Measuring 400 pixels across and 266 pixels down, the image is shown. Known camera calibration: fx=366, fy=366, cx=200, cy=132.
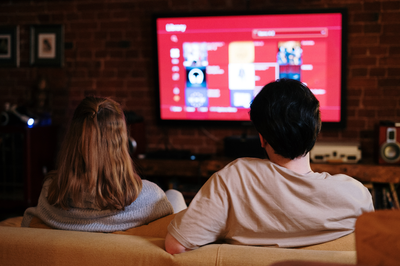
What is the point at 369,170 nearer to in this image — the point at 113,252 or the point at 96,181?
the point at 96,181

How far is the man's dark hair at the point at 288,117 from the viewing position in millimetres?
1036

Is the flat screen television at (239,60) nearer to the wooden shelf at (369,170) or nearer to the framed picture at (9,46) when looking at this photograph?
the wooden shelf at (369,170)

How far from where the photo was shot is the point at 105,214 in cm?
121

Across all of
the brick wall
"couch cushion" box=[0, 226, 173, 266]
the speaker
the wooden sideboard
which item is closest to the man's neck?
"couch cushion" box=[0, 226, 173, 266]

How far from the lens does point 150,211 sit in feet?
4.12

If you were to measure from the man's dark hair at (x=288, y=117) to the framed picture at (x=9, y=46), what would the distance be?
3558 mm

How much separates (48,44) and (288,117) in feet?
11.1

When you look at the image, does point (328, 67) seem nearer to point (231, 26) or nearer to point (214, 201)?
point (231, 26)

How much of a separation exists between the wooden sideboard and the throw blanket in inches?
71.8

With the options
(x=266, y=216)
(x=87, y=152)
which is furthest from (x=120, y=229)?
(x=266, y=216)

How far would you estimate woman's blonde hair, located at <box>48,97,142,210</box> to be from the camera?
3.87ft

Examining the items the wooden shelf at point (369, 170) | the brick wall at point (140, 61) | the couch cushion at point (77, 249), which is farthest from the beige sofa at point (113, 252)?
the brick wall at point (140, 61)

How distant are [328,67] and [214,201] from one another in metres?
2.54

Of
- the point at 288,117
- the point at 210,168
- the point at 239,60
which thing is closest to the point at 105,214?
the point at 288,117
